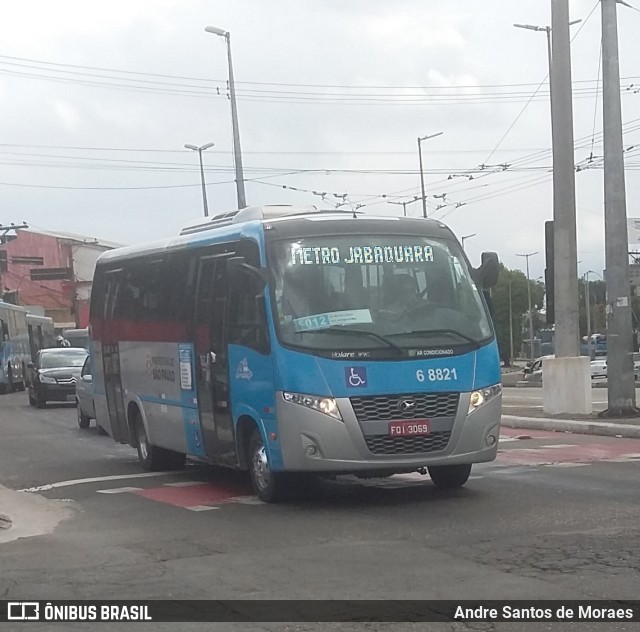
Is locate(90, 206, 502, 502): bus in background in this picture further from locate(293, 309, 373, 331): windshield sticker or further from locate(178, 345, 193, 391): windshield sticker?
locate(178, 345, 193, 391): windshield sticker

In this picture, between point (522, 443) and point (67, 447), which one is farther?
point (67, 447)

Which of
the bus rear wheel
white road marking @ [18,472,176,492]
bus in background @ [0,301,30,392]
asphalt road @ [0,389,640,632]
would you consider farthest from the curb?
bus in background @ [0,301,30,392]

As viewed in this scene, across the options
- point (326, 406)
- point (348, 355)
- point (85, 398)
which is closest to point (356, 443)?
point (326, 406)

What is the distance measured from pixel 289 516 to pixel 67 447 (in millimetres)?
10179

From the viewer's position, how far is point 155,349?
49.9ft

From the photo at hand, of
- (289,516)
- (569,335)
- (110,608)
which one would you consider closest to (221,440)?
(289,516)

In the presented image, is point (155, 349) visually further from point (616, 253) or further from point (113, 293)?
point (616, 253)

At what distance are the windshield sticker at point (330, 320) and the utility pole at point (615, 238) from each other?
11.1 m

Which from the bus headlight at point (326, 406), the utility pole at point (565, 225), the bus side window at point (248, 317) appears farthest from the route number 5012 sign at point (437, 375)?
the utility pole at point (565, 225)

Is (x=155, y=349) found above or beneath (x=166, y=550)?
above

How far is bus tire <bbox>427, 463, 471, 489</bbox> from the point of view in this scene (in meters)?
12.5

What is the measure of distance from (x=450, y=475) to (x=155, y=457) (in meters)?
4.80

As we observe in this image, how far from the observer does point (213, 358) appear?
522 inches

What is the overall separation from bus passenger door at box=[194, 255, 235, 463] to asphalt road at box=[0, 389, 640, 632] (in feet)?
2.01
